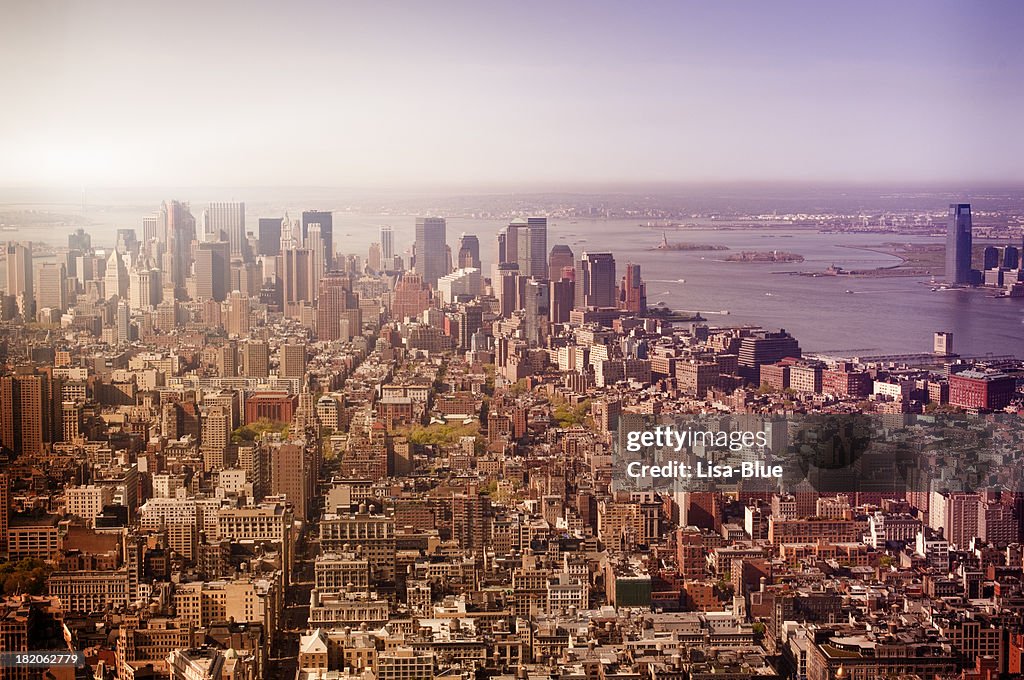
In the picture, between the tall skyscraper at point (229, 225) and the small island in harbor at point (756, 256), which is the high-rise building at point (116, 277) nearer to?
the tall skyscraper at point (229, 225)

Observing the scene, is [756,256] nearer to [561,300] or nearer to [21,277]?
[561,300]

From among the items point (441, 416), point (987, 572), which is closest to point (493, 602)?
point (987, 572)

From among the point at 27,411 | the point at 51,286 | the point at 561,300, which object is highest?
the point at 51,286

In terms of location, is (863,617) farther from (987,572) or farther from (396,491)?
(396,491)

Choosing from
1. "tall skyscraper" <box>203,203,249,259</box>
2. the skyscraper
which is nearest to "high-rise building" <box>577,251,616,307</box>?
the skyscraper

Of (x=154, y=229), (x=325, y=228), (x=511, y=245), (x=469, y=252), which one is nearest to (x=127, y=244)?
(x=154, y=229)

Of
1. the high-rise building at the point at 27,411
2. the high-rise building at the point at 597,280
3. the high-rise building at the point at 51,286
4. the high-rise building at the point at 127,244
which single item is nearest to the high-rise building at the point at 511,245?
the high-rise building at the point at 597,280

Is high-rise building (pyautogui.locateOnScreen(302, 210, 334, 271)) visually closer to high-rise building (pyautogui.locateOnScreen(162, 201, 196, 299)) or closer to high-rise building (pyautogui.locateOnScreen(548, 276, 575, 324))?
high-rise building (pyautogui.locateOnScreen(162, 201, 196, 299))

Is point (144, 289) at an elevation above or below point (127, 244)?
below
